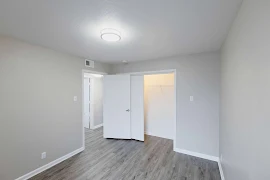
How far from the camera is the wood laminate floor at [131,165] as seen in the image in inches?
90.5

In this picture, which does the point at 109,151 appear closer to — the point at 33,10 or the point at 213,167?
the point at 213,167

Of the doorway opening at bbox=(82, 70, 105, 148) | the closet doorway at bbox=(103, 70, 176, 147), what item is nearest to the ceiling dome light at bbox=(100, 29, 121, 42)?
the closet doorway at bbox=(103, 70, 176, 147)

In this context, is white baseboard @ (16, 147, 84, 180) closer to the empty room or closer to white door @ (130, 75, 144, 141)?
the empty room

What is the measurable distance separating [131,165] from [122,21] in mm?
2566

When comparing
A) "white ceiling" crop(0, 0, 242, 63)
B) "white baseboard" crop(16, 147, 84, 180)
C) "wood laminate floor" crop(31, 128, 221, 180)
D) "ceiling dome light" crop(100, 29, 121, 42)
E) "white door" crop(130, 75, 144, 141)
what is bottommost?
"wood laminate floor" crop(31, 128, 221, 180)

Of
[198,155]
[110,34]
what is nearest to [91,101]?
[110,34]

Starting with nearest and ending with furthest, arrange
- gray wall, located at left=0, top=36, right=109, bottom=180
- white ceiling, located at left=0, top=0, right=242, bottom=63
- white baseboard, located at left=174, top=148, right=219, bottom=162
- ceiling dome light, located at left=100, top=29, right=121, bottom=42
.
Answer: white ceiling, located at left=0, top=0, right=242, bottom=63
ceiling dome light, located at left=100, top=29, right=121, bottom=42
gray wall, located at left=0, top=36, right=109, bottom=180
white baseboard, located at left=174, top=148, right=219, bottom=162

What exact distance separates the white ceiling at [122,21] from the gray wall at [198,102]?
59 centimetres

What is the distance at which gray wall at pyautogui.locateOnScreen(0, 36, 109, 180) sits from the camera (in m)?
2.02

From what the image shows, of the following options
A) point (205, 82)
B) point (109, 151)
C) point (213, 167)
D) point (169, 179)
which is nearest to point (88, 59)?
point (109, 151)

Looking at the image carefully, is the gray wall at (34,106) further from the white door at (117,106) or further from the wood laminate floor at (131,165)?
the white door at (117,106)

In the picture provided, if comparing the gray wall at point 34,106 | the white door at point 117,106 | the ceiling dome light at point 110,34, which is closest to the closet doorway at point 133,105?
the white door at point 117,106

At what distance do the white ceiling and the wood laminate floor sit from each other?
235 centimetres

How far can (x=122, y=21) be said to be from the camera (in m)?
1.59
